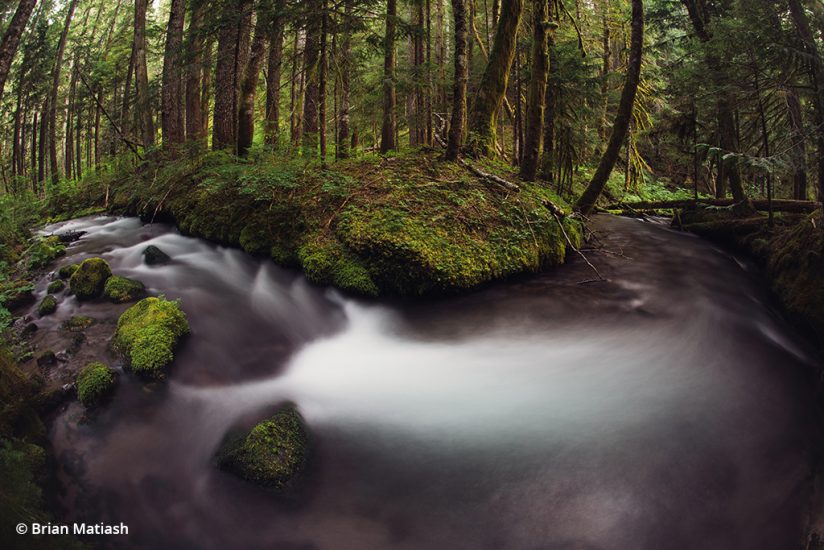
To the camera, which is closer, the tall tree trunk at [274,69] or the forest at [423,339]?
the forest at [423,339]

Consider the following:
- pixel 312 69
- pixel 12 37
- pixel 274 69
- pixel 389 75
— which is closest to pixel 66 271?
pixel 12 37

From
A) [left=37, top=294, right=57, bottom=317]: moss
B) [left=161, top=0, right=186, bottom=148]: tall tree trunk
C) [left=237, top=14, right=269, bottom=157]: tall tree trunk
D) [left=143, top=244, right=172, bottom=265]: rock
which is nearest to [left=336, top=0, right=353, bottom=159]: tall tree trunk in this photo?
[left=237, top=14, right=269, bottom=157]: tall tree trunk

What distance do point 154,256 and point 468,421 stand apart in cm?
571

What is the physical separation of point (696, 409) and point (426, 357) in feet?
8.90

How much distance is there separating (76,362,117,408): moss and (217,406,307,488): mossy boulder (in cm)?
131

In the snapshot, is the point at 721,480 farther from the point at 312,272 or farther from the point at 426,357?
the point at 312,272

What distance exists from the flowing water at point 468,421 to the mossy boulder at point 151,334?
0.58ft

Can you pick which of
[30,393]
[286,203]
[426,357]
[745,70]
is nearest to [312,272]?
[286,203]

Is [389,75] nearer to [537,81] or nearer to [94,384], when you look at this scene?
[537,81]

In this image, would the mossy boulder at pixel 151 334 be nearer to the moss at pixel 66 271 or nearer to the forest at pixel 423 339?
the forest at pixel 423 339

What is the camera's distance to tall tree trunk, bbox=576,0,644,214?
6.78m

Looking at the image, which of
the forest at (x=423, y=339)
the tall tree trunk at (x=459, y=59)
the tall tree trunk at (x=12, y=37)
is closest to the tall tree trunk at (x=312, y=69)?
the forest at (x=423, y=339)

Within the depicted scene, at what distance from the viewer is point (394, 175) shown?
721 cm

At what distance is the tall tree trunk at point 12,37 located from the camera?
5.99 meters
